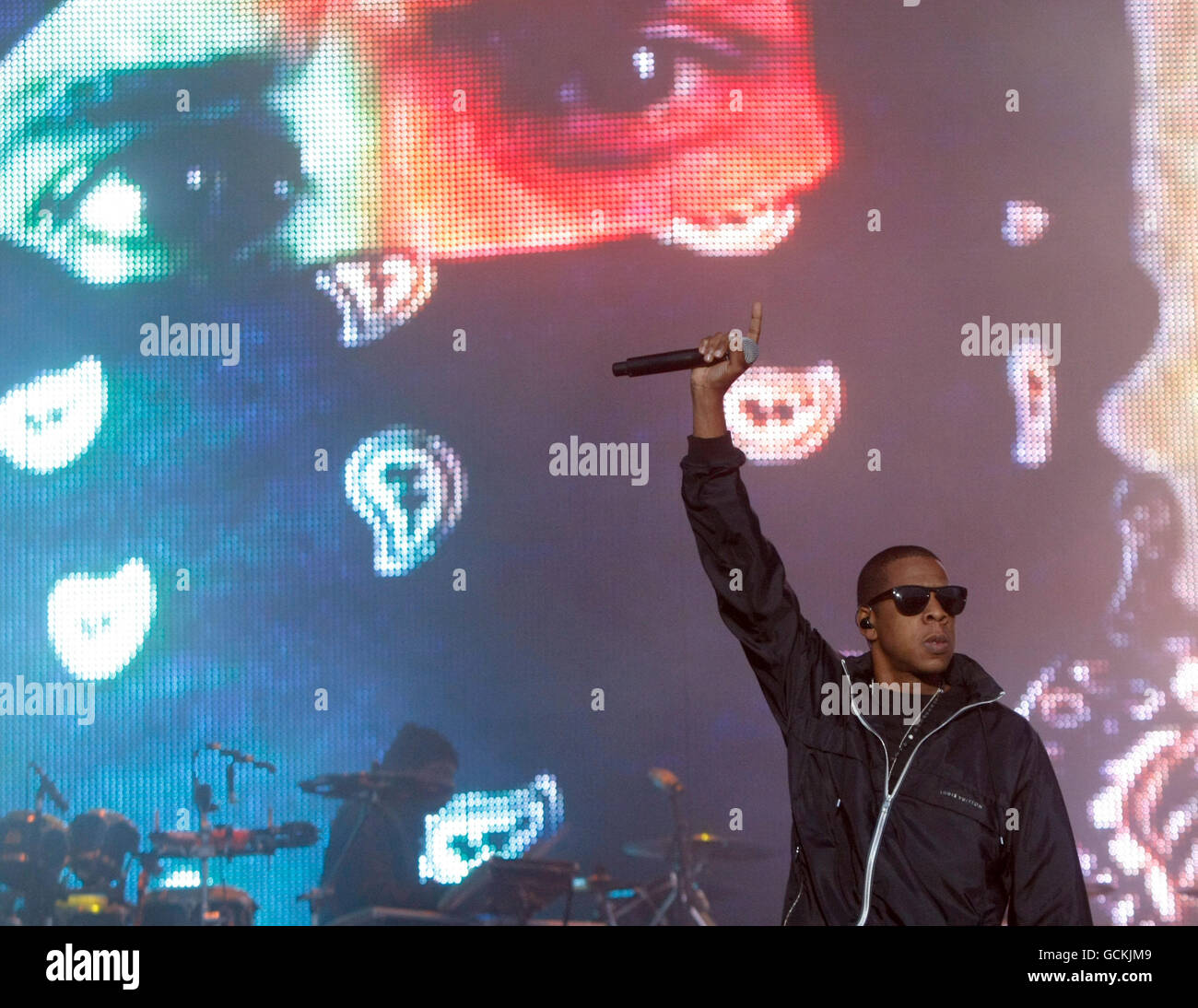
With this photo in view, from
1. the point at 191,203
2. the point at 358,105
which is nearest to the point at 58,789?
the point at 191,203

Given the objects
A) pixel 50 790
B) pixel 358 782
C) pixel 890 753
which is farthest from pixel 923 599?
pixel 50 790

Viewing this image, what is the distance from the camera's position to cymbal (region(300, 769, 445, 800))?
3746 mm

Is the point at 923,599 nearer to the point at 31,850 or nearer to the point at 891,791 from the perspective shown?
the point at 891,791

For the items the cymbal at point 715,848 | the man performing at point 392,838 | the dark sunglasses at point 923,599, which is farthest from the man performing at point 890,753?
the man performing at point 392,838

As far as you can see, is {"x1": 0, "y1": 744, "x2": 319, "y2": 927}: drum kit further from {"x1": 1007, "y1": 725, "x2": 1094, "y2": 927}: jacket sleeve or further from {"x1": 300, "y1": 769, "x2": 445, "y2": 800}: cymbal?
{"x1": 1007, "y1": 725, "x2": 1094, "y2": 927}: jacket sleeve

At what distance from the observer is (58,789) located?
3842mm

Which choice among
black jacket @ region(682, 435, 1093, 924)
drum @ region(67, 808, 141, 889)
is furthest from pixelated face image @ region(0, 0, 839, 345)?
black jacket @ region(682, 435, 1093, 924)

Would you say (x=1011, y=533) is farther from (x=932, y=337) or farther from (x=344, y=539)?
(x=344, y=539)

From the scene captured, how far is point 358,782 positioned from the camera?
3754 mm

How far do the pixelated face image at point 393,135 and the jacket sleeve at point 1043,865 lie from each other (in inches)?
84.4

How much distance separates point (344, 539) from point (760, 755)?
1.26 metres

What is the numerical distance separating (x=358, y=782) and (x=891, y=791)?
2.03m

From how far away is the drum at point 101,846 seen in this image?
3801 mm

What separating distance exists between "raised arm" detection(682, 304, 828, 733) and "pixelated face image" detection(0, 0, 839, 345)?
68.0 inches
